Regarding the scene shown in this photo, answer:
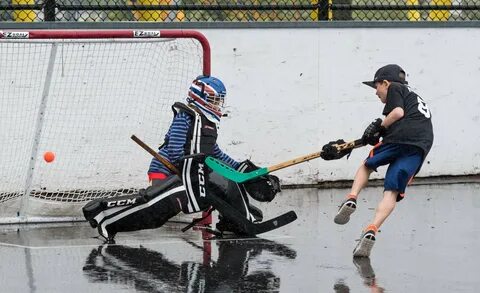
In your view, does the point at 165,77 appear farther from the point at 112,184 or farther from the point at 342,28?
the point at 342,28

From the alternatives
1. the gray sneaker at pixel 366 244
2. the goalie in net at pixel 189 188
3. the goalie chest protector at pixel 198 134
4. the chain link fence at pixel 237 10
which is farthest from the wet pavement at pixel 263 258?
the chain link fence at pixel 237 10

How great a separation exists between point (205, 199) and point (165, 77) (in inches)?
98.3

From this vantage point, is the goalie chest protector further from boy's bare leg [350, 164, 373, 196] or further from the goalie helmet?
boy's bare leg [350, 164, 373, 196]

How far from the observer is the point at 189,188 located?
360 inches

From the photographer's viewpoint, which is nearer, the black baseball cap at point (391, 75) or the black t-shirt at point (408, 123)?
the black t-shirt at point (408, 123)

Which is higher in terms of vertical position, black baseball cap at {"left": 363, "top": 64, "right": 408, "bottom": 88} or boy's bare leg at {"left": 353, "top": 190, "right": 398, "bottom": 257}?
black baseball cap at {"left": 363, "top": 64, "right": 408, "bottom": 88}

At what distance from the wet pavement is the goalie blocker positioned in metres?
0.16

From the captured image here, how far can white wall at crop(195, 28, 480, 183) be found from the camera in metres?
12.1

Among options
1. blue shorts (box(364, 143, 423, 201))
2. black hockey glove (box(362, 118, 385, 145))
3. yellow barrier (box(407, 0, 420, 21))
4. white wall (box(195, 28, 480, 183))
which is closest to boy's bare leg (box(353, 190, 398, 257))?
blue shorts (box(364, 143, 423, 201))

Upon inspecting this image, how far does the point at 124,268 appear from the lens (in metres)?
8.26

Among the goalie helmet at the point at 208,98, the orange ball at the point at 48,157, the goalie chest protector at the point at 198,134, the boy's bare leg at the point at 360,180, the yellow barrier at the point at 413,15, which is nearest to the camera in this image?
the boy's bare leg at the point at 360,180

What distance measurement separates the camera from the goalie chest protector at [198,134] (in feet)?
30.5

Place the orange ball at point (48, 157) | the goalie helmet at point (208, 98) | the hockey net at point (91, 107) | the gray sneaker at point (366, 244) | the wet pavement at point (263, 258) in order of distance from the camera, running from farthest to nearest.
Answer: the hockey net at point (91, 107)
the orange ball at point (48, 157)
the goalie helmet at point (208, 98)
the gray sneaker at point (366, 244)
the wet pavement at point (263, 258)

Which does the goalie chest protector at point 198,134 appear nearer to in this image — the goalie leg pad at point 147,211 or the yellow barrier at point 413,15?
the goalie leg pad at point 147,211
